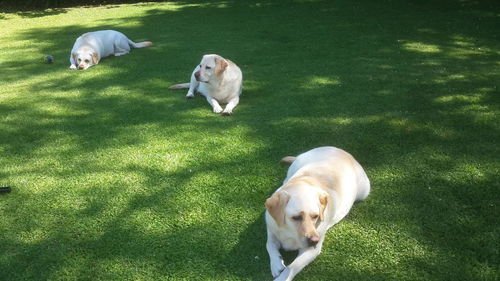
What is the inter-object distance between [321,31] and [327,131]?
5.53m

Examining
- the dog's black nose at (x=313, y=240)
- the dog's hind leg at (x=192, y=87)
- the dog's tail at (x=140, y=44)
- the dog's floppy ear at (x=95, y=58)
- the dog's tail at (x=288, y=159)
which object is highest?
the dog's tail at (x=140, y=44)

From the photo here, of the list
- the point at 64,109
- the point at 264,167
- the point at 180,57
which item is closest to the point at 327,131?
the point at 264,167

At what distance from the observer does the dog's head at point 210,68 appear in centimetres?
585

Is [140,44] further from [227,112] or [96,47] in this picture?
[227,112]

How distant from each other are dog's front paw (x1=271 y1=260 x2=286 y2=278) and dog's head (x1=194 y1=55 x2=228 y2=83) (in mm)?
3473

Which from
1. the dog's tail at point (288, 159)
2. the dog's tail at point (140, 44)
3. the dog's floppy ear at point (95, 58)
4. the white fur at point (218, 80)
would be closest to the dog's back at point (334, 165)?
the dog's tail at point (288, 159)

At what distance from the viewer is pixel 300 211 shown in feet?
9.06

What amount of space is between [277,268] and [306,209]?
0.45 m

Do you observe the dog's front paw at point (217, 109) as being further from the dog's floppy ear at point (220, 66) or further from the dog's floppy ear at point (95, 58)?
the dog's floppy ear at point (95, 58)

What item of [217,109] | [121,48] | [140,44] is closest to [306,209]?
[217,109]

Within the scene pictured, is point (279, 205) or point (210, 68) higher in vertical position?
point (210, 68)

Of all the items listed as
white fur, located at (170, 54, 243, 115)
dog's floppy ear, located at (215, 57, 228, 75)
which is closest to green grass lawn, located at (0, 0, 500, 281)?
white fur, located at (170, 54, 243, 115)

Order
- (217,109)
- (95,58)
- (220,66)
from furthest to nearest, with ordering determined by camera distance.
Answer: (95,58), (220,66), (217,109)

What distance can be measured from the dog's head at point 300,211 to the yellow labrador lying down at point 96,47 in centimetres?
601
